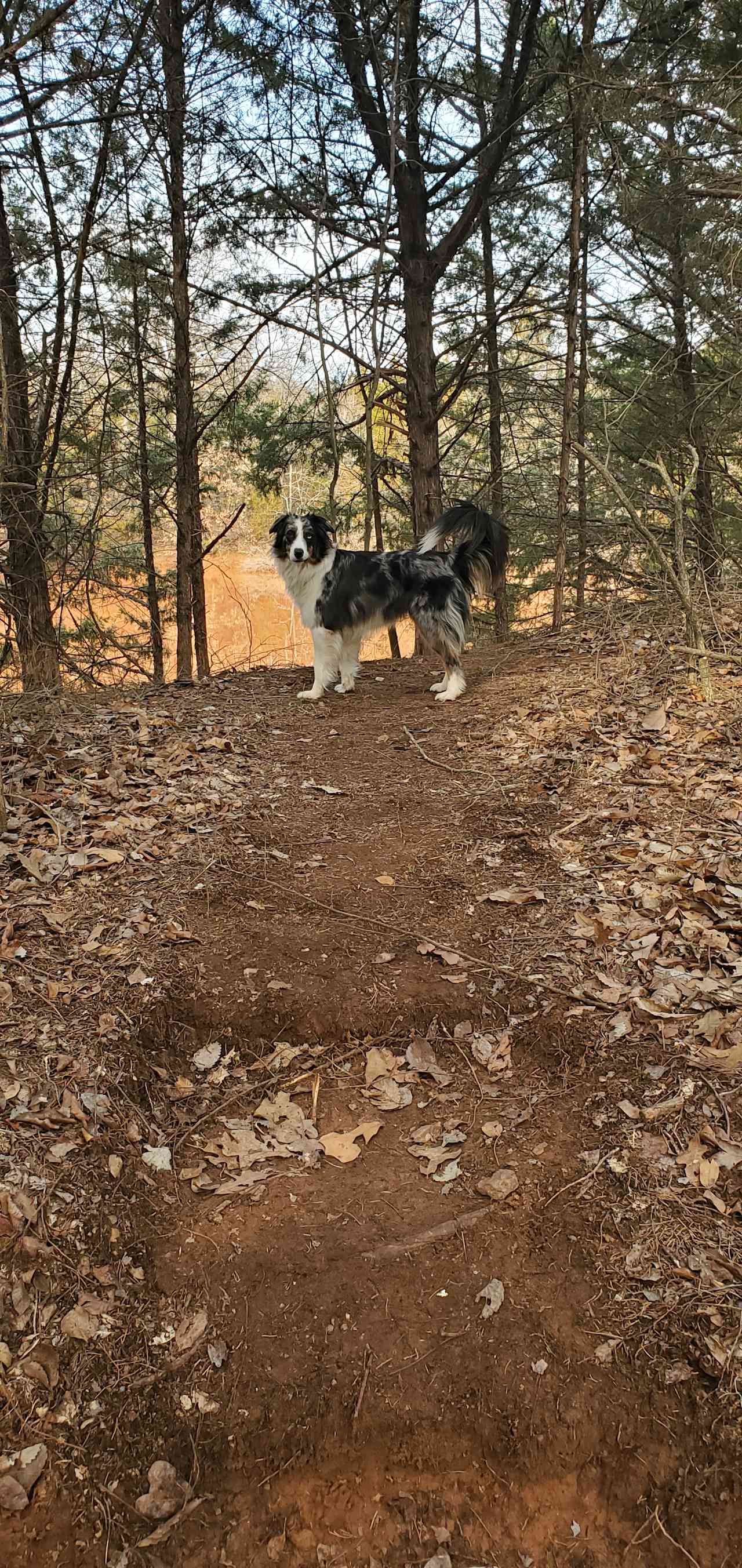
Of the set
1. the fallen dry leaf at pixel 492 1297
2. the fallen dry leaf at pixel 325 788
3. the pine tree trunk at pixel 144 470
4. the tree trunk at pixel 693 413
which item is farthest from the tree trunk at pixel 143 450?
the fallen dry leaf at pixel 492 1297

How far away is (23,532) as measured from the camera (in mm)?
7039

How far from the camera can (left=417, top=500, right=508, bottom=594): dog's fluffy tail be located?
673cm

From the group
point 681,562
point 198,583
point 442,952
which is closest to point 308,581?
point 681,562

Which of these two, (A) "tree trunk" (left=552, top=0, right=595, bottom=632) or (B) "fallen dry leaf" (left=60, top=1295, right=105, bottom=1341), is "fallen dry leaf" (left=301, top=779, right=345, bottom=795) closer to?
(A) "tree trunk" (left=552, top=0, right=595, bottom=632)

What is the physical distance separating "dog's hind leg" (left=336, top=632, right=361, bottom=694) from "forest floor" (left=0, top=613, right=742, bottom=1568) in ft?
8.40

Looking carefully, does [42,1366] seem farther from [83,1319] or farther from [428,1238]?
[428,1238]

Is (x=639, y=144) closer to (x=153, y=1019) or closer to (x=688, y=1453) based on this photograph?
(x=153, y=1019)

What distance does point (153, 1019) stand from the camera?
10.6 ft

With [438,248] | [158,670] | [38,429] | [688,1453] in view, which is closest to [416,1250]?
[688,1453]

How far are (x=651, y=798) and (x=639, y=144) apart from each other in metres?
6.58

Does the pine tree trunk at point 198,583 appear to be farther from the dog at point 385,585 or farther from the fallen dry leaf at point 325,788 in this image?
the fallen dry leaf at point 325,788

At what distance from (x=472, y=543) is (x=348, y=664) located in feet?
4.64

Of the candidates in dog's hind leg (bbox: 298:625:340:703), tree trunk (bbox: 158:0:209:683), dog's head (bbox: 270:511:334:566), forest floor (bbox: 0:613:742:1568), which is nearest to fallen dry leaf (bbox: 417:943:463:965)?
forest floor (bbox: 0:613:742:1568)

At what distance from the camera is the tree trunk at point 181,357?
7.73 m
